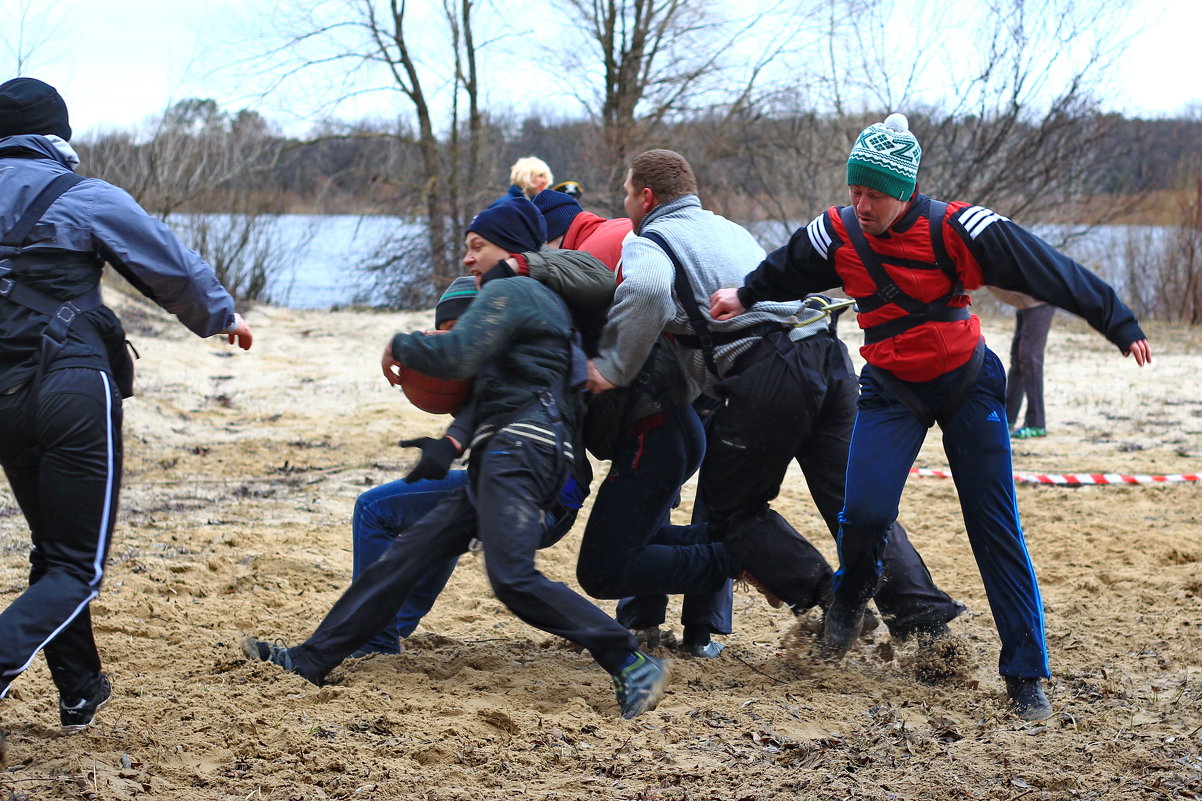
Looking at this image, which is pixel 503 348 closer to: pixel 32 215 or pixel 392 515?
pixel 392 515

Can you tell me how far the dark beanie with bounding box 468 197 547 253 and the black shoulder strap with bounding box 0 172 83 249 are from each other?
4.34 ft

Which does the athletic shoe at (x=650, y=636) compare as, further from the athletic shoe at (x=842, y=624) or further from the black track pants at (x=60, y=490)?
the black track pants at (x=60, y=490)

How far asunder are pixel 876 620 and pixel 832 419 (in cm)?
89

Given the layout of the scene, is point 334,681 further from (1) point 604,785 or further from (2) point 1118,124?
(2) point 1118,124

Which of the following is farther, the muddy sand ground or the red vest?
the red vest

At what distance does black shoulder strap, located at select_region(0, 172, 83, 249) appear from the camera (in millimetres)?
3473

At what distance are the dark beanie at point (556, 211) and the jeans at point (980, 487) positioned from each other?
5.20ft

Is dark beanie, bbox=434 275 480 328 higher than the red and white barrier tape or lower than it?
higher

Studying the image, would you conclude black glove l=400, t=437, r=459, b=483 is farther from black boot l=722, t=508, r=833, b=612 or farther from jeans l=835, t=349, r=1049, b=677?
jeans l=835, t=349, r=1049, b=677

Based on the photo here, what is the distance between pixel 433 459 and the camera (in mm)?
3744

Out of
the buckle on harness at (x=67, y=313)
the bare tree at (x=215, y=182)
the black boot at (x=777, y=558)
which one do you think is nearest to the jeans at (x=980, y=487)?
the black boot at (x=777, y=558)

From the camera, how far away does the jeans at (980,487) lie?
4.01 meters

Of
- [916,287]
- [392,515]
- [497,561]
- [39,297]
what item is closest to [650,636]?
[392,515]

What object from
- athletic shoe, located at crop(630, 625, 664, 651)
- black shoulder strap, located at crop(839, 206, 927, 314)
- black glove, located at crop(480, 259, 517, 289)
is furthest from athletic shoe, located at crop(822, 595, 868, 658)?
black glove, located at crop(480, 259, 517, 289)
